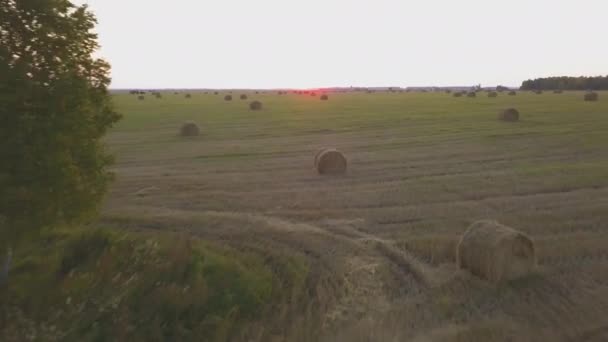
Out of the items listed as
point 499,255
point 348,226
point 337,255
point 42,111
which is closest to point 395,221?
point 348,226

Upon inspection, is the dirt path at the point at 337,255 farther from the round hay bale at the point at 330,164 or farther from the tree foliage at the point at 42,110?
the round hay bale at the point at 330,164

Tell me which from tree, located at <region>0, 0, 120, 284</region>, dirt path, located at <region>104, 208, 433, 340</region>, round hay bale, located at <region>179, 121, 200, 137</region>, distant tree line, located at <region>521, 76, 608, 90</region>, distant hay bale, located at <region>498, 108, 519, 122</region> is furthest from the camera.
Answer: distant tree line, located at <region>521, 76, 608, 90</region>

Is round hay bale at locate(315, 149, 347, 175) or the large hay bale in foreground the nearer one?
the large hay bale in foreground

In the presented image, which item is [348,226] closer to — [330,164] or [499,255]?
[499,255]

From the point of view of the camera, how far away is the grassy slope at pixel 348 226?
7.29 meters

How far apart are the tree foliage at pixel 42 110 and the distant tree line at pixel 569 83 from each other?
416 feet

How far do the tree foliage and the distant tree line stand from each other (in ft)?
416

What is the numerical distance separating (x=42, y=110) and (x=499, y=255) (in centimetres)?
811

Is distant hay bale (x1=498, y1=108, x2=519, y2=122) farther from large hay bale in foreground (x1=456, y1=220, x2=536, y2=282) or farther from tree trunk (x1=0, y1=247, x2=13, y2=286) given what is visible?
tree trunk (x1=0, y1=247, x2=13, y2=286)

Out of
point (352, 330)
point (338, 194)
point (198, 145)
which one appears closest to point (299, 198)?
point (338, 194)

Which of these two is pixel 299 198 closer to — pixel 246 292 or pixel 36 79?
pixel 246 292

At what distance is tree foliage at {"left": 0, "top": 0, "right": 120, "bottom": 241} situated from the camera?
6707 mm

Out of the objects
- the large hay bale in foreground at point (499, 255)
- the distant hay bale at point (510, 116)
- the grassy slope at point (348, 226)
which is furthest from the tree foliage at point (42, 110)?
the distant hay bale at point (510, 116)

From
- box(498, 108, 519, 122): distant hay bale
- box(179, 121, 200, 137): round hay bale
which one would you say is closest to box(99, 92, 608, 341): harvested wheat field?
box(179, 121, 200, 137): round hay bale
